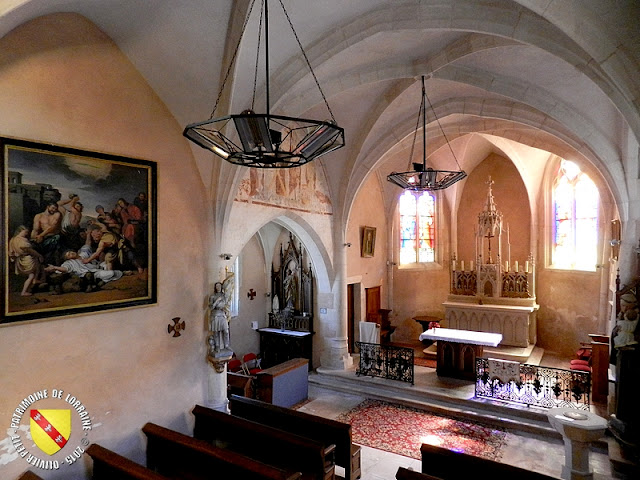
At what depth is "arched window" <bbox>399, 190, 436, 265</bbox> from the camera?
1523cm

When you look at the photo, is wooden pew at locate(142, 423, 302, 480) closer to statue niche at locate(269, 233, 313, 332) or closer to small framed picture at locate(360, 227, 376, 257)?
statue niche at locate(269, 233, 313, 332)

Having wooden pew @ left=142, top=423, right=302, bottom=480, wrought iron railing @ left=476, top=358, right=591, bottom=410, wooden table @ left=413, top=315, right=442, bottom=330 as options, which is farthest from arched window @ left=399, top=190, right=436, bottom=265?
wooden pew @ left=142, top=423, right=302, bottom=480

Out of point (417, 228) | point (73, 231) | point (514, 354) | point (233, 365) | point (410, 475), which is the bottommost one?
point (514, 354)

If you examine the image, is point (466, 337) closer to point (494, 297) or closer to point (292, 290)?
point (494, 297)

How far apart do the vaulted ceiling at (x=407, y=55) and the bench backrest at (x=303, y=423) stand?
12.8 ft

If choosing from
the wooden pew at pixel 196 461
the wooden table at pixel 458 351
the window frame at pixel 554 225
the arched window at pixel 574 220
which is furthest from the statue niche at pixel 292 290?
the arched window at pixel 574 220

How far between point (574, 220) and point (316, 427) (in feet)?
36.9

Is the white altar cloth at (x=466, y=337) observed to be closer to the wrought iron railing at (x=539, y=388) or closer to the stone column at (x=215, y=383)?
the wrought iron railing at (x=539, y=388)

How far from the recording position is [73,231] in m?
5.28

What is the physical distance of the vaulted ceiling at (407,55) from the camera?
368cm

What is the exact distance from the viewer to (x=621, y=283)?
802 centimetres

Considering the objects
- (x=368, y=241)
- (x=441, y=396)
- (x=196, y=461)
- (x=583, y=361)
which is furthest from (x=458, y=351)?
(x=196, y=461)

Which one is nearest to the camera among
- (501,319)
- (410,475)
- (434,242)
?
(410,475)

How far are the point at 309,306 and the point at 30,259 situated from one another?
7.82 meters
